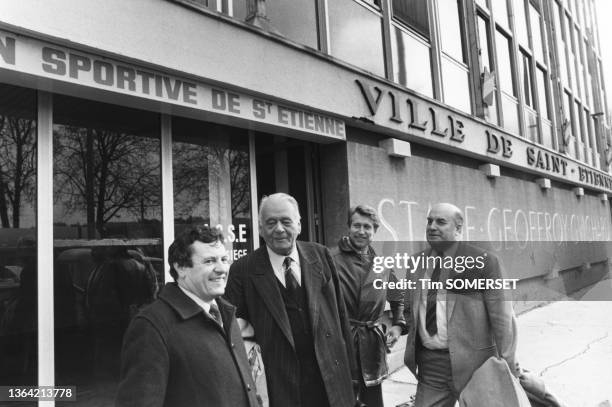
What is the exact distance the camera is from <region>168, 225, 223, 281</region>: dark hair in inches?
74.3

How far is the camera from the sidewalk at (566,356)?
4590mm

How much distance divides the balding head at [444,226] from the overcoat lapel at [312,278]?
0.79 m

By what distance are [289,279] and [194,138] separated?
262cm

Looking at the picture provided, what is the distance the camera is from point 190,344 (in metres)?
1.70

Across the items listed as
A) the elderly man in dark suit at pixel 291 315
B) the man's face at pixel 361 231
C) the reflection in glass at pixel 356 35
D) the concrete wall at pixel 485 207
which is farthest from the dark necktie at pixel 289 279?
the reflection in glass at pixel 356 35

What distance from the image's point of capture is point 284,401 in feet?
7.43

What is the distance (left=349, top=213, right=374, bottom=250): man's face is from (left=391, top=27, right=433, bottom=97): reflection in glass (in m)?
4.14

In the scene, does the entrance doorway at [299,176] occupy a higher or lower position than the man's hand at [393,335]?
higher

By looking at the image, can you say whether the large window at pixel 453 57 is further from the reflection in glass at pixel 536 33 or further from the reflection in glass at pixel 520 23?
the reflection in glass at pixel 536 33

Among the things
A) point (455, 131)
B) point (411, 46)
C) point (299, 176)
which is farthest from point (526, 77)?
→ point (299, 176)

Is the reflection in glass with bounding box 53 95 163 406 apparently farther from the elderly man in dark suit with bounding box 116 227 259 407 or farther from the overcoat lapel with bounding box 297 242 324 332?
the elderly man in dark suit with bounding box 116 227 259 407

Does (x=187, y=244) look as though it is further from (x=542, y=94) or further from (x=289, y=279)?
(x=542, y=94)

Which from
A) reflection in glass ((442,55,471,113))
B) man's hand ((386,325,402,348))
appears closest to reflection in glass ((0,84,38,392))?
man's hand ((386,325,402,348))

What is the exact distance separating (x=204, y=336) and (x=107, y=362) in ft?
8.71
